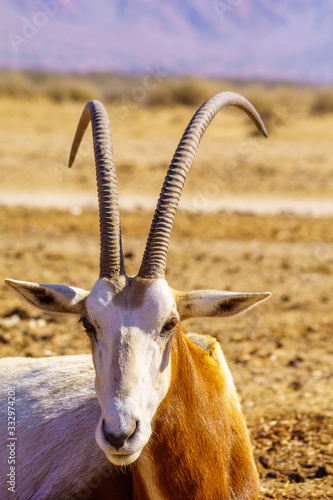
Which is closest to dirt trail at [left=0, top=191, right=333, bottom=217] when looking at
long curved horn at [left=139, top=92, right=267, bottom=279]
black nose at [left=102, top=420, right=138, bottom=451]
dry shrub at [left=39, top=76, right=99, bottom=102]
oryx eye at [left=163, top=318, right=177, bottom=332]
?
long curved horn at [left=139, top=92, right=267, bottom=279]

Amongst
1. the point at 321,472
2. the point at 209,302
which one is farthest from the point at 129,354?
the point at 321,472

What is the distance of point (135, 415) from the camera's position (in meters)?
2.93

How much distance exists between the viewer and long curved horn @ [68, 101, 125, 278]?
3381 millimetres

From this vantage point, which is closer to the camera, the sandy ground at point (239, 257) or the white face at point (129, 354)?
the white face at point (129, 354)

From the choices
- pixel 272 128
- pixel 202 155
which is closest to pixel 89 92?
pixel 272 128

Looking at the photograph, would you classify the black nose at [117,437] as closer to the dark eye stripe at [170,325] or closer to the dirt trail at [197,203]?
the dark eye stripe at [170,325]

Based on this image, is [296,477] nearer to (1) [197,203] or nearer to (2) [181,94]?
(1) [197,203]

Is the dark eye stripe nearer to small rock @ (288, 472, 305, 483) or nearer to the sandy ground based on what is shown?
the sandy ground

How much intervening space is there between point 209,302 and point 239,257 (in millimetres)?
6817

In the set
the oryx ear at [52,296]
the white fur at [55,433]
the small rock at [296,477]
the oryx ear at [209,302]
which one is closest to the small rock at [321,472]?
the small rock at [296,477]

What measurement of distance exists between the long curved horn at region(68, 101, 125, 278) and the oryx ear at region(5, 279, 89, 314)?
19 centimetres

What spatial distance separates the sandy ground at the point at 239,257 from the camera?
18.1 feet

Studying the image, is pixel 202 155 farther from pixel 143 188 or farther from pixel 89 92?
pixel 89 92

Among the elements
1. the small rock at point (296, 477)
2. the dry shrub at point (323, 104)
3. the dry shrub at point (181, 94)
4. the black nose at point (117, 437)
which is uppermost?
the dry shrub at point (181, 94)
